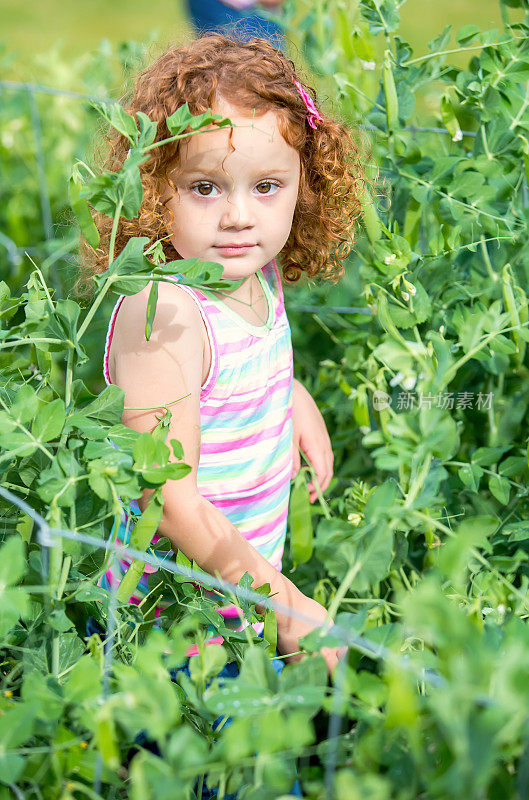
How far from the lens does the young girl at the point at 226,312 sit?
968 millimetres

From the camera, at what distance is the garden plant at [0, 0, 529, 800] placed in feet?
1.93

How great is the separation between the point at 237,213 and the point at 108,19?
585 cm

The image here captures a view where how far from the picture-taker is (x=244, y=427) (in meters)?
1.11

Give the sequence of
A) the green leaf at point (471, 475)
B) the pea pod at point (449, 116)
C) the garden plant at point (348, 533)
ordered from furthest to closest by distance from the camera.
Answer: the pea pod at point (449, 116), the green leaf at point (471, 475), the garden plant at point (348, 533)

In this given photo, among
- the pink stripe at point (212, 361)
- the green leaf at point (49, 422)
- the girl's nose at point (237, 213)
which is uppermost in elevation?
the girl's nose at point (237, 213)

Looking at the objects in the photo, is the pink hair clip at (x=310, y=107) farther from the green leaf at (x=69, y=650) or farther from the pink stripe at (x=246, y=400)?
the green leaf at (x=69, y=650)

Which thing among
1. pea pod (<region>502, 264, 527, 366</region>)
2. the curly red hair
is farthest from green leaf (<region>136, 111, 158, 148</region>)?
pea pod (<region>502, 264, 527, 366</region>)

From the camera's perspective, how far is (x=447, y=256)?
1.23 metres

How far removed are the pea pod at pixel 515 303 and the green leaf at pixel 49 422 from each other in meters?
0.50

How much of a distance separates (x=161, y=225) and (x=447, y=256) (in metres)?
0.40

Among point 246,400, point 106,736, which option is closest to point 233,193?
point 246,400

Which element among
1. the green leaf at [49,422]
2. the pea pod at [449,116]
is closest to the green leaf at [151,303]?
the green leaf at [49,422]

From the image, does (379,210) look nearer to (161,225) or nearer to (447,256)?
(447,256)

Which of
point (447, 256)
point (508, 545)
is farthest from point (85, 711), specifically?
point (447, 256)
